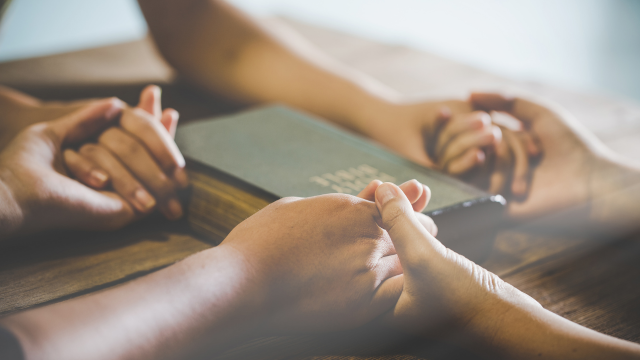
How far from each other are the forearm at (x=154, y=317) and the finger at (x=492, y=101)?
43 cm

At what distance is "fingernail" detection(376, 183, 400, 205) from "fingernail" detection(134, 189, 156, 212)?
208mm

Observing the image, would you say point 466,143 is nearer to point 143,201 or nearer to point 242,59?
point 143,201

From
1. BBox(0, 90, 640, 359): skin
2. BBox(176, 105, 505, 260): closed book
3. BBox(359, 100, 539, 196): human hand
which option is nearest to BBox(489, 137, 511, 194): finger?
BBox(359, 100, 539, 196): human hand

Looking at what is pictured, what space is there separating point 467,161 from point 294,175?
0.68 feet

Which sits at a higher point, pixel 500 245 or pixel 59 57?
pixel 500 245

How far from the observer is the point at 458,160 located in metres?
0.48

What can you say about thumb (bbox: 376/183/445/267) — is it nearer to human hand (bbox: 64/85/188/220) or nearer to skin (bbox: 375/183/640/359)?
skin (bbox: 375/183/640/359)

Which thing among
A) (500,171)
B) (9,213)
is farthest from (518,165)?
(9,213)

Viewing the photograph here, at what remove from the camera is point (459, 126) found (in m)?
0.50

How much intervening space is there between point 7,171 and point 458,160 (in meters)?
0.42

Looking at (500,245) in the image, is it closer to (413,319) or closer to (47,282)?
(413,319)

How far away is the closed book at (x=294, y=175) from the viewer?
1.10ft

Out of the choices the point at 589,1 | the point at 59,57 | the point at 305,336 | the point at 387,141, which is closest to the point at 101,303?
the point at 305,336

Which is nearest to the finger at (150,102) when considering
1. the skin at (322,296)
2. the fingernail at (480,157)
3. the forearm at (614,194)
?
the skin at (322,296)
